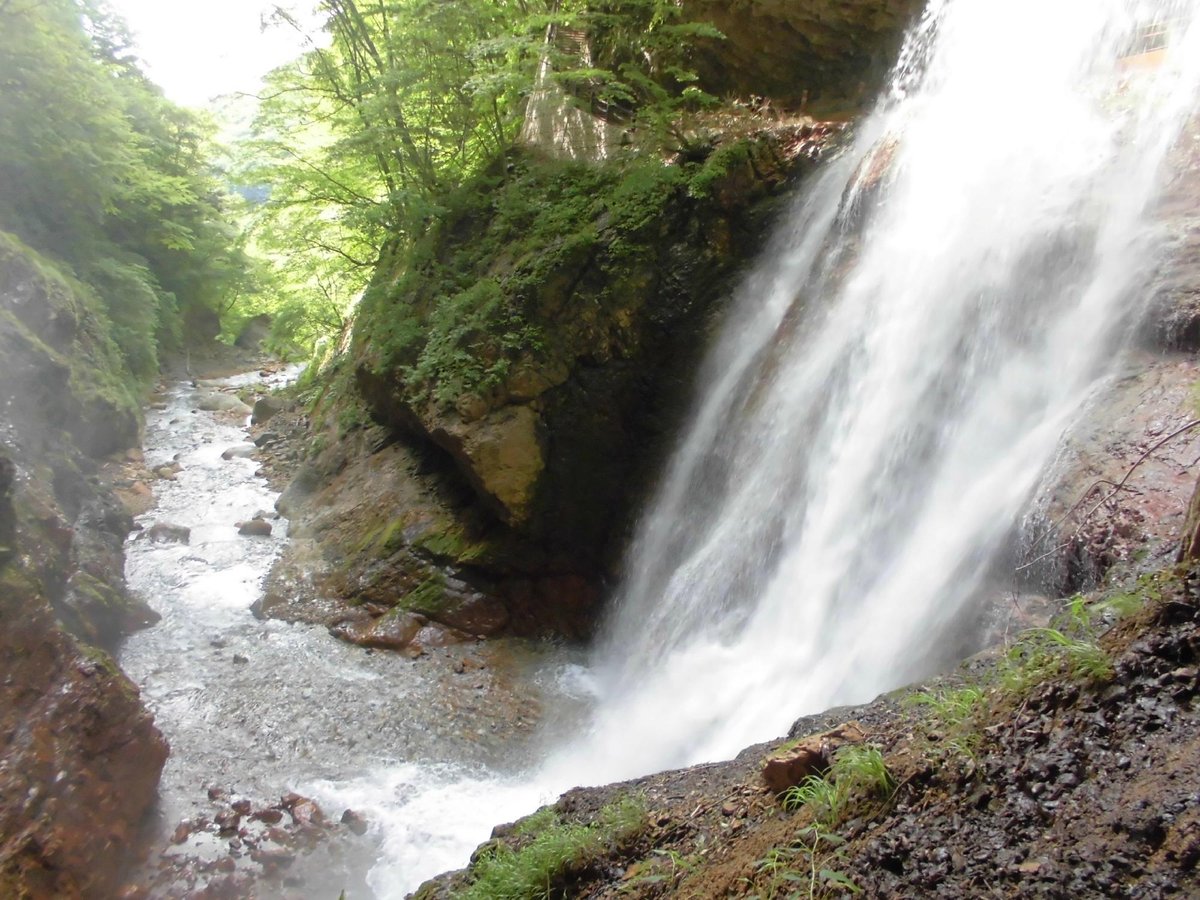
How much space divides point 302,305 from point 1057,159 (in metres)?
13.1

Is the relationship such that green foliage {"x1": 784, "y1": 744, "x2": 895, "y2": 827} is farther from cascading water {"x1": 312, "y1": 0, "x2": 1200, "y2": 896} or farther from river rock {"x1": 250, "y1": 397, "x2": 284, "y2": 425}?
river rock {"x1": 250, "y1": 397, "x2": 284, "y2": 425}

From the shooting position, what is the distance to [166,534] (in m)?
9.60

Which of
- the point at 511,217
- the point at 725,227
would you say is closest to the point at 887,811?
the point at 725,227

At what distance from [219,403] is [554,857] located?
16041 mm

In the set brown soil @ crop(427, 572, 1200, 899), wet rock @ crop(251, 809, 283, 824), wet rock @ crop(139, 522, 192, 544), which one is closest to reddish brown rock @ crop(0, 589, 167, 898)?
wet rock @ crop(251, 809, 283, 824)

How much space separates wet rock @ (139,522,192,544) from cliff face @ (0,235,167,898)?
32.6 inches

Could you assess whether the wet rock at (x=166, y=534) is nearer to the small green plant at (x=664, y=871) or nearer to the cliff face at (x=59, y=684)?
the cliff face at (x=59, y=684)

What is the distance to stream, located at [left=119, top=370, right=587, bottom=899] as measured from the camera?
5.34 meters

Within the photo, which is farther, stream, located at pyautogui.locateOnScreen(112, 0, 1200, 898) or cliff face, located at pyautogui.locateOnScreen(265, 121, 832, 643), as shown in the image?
cliff face, located at pyautogui.locateOnScreen(265, 121, 832, 643)

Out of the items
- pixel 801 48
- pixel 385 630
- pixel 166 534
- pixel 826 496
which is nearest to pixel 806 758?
pixel 826 496

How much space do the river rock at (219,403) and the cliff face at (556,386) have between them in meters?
8.60

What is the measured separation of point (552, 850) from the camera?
3154 mm

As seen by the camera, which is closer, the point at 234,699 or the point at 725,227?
the point at 234,699

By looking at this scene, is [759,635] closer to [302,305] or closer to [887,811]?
[887,811]
